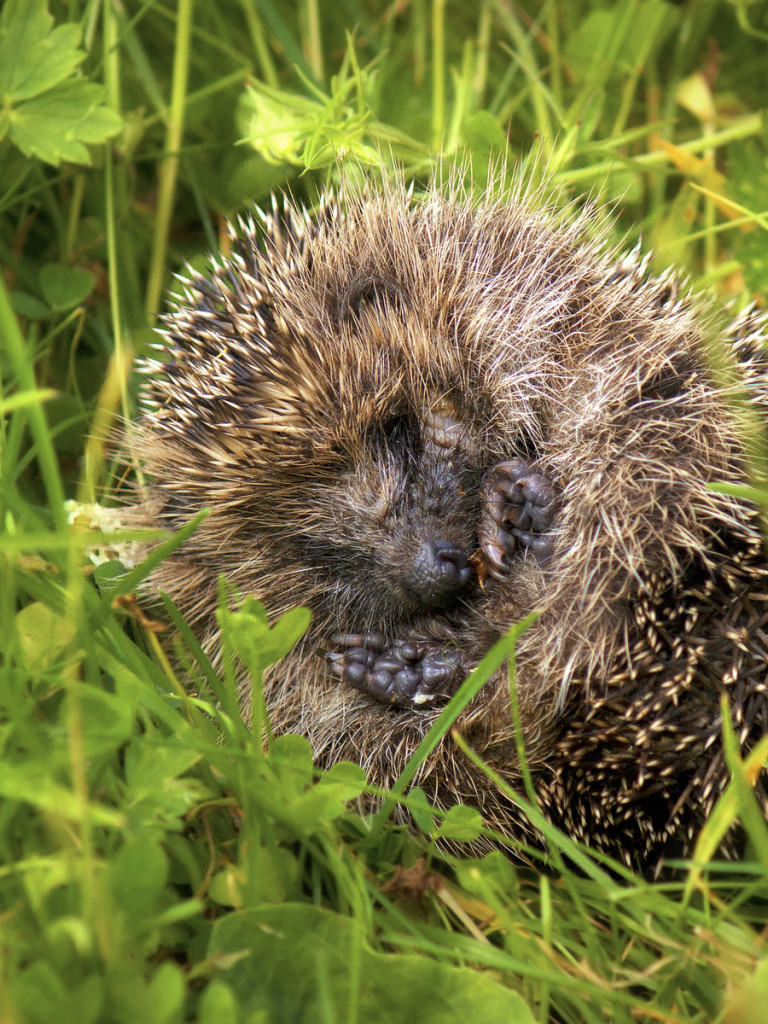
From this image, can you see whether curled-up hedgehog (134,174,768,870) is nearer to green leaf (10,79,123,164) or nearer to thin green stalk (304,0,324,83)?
green leaf (10,79,123,164)

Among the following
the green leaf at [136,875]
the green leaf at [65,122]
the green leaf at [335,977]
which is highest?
the green leaf at [65,122]

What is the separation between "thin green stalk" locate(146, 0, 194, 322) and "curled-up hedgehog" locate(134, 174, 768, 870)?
0.66m

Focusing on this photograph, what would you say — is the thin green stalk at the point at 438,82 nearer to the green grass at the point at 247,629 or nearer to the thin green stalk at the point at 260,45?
the green grass at the point at 247,629

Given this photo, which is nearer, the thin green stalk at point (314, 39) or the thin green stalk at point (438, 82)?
the thin green stalk at point (438, 82)

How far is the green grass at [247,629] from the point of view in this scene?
6.77ft

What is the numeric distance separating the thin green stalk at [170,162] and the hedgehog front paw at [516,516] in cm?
189

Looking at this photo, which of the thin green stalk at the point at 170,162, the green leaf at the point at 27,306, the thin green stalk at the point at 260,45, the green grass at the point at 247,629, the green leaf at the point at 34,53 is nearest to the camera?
the green grass at the point at 247,629

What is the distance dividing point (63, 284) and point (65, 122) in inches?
28.9

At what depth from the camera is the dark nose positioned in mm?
3129

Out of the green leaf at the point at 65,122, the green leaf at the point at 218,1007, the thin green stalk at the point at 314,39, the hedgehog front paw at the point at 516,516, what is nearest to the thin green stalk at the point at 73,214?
the green leaf at the point at 65,122

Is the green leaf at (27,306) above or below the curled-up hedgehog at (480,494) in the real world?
above

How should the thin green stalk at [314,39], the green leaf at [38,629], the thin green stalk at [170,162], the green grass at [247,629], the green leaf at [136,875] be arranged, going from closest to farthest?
the green leaf at [136,875] < the green grass at [247,629] < the green leaf at [38,629] < the thin green stalk at [170,162] < the thin green stalk at [314,39]

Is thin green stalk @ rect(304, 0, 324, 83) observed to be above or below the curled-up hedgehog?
above

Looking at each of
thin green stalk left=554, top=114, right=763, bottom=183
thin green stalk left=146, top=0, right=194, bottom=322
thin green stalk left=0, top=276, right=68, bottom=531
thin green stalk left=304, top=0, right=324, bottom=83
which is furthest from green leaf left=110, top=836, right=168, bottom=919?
thin green stalk left=304, top=0, right=324, bottom=83
